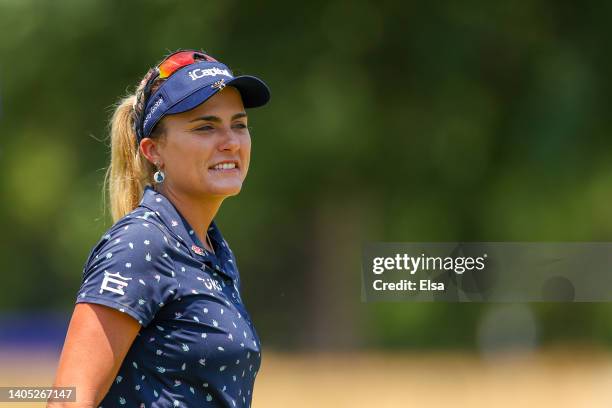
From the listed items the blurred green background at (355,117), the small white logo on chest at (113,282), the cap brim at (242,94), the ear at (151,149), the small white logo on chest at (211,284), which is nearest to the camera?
the small white logo on chest at (113,282)

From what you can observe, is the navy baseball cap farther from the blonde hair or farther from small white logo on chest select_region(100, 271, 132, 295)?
small white logo on chest select_region(100, 271, 132, 295)

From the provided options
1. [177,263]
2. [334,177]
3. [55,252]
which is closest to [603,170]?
[334,177]

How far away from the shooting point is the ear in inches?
111

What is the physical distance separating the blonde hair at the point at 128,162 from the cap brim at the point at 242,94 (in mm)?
180

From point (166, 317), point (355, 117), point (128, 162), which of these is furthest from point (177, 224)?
point (355, 117)

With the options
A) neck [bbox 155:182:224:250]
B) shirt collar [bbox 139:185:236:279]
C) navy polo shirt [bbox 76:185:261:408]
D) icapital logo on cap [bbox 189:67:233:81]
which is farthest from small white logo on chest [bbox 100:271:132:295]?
icapital logo on cap [bbox 189:67:233:81]

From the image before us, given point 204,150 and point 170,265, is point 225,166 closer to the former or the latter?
point 204,150

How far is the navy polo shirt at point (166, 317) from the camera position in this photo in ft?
7.86

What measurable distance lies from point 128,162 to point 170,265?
55 cm

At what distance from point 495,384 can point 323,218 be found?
16.9 ft

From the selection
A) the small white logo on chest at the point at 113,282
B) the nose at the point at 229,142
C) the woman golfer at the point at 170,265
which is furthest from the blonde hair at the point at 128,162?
the small white logo on chest at the point at 113,282

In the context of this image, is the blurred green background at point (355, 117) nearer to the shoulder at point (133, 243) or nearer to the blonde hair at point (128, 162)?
the blonde hair at point (128, 162)

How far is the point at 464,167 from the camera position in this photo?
14.9 metres

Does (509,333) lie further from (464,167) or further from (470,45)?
(470,45)
